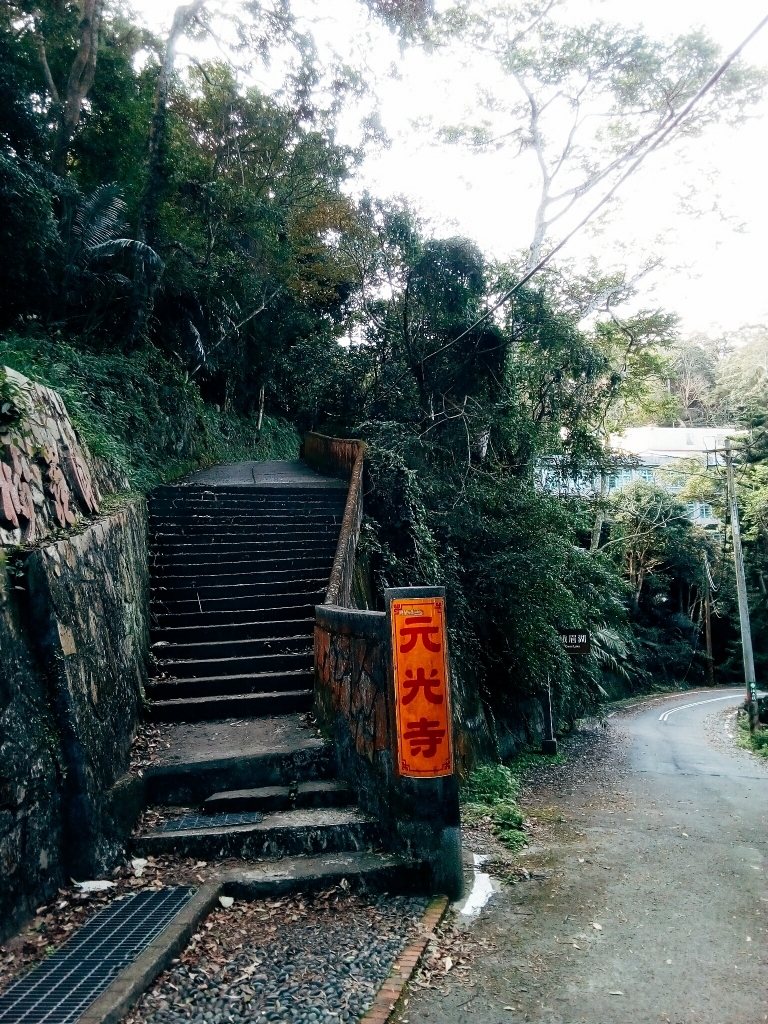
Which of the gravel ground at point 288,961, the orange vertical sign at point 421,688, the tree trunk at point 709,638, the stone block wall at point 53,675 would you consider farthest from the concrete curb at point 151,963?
the tree trunk at point 709,638

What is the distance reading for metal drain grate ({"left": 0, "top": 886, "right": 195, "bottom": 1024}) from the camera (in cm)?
282

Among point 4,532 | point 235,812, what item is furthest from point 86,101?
point 235,812

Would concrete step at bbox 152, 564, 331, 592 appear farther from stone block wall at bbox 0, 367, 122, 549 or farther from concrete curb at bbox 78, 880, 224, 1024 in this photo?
concrete curb at bbox 78, 880, 224, 1024

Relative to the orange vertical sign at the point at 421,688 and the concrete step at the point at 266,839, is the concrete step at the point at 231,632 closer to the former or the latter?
the concrete step at the point at 266,839

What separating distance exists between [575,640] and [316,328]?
11546 millimetres

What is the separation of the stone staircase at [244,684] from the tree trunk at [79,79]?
7.20m

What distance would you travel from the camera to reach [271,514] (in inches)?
380

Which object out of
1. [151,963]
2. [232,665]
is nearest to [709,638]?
[232,665]

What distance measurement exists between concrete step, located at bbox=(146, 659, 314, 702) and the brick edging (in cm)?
260

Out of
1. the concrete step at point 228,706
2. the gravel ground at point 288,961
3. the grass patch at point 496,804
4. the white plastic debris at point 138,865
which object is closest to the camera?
the gravel ground at point 288,961

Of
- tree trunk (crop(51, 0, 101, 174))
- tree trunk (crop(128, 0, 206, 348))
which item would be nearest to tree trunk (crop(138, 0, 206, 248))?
tree trunk (crop(128, 0, 206, 348))

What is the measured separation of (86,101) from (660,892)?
54.7 feet

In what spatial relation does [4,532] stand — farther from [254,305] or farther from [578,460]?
[254,305]

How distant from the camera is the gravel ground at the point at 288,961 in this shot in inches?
116
